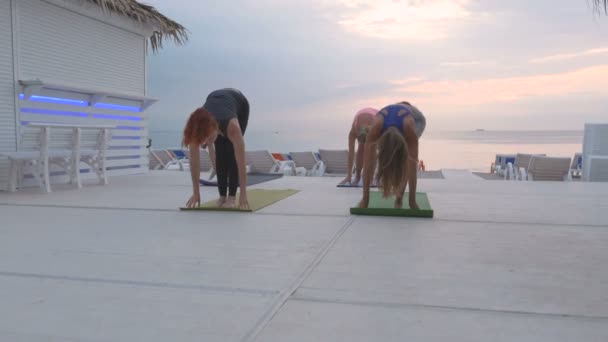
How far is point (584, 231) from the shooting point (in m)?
3.75

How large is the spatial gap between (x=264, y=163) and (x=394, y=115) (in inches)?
248

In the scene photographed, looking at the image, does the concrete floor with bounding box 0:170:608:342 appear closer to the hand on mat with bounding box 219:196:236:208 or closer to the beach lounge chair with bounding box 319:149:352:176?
the hand on mat with bounding box 219:196:236:208

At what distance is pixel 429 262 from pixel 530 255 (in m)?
0.69

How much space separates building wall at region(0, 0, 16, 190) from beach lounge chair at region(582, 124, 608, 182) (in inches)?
390

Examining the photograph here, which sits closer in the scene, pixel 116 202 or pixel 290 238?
pixel 290 238

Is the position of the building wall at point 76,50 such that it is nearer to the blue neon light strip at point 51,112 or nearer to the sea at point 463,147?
the blue neon light strip at point 51,112

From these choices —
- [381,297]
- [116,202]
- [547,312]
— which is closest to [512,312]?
[547,312]

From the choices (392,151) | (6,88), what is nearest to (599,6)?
(392,151)

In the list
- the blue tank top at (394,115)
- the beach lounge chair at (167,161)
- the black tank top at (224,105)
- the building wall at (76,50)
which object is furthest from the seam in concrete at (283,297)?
the beach lounge chair at (167,161)

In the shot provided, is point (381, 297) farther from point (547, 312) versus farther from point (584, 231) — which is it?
point (584, 231)

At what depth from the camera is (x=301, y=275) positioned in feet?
8.23

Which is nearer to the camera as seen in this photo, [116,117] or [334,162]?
[116,117]

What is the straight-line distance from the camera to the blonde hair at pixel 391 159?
4.05 meters

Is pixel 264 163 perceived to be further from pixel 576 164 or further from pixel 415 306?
pixel 415 306
